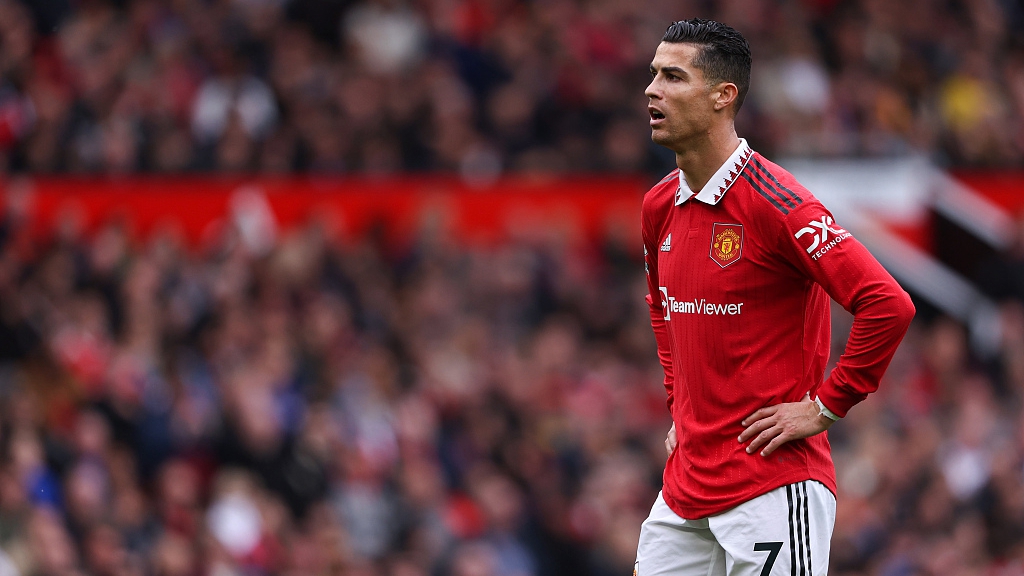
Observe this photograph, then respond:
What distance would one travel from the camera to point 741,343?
14.0 ft

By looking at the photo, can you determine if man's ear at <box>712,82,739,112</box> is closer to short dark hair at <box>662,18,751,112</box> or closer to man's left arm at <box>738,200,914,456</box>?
short dark hair at <box>662,18,751,112</box>

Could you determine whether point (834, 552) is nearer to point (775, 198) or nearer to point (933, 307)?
point (933, 307)

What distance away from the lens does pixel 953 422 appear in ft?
39.9

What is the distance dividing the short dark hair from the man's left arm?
0.50 m

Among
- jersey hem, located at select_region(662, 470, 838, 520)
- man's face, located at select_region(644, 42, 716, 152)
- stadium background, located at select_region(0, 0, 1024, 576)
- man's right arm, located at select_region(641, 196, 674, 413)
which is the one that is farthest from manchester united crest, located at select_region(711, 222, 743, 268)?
stadium background, located at select_region(0, 0, 1024, 576)

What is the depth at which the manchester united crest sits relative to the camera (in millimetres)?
4277

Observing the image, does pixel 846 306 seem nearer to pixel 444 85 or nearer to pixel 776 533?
pixel 776 533

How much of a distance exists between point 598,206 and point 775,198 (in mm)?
9789

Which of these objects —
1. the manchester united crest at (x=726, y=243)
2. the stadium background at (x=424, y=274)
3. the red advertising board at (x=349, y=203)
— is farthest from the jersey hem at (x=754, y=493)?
the red advertising board at (x=349, y=203)

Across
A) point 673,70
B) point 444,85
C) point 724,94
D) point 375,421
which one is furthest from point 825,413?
point 444,85

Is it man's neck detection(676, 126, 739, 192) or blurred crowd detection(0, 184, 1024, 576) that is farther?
blurred crowd detection(0, 184, 1024, 576)

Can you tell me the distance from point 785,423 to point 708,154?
86cm

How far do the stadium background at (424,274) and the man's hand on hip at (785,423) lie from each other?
553 cm

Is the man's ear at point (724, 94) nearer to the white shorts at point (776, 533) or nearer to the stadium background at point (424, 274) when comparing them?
the white shorts at point (776, 533)
